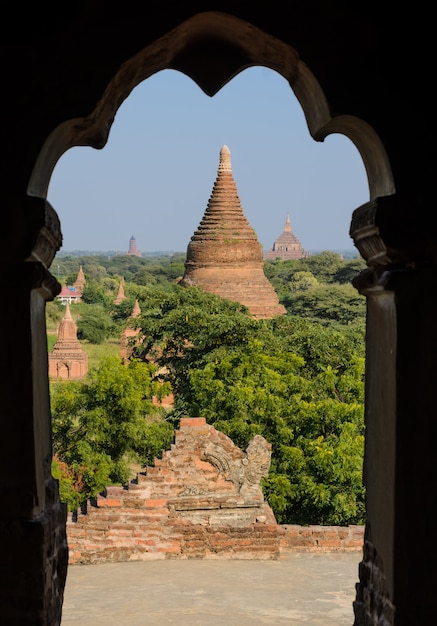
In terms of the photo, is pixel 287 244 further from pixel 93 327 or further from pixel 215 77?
pixel 215 77

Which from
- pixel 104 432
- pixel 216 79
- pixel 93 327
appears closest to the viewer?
pixel 216 79

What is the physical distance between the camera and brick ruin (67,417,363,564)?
10.5 metres

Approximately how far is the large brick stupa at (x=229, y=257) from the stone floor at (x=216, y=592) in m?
27.5

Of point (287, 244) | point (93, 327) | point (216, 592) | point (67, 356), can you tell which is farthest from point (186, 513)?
point (287, 244)

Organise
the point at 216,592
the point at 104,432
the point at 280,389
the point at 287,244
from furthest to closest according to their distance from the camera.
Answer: the point at 287,244
the point at 280,389
the point at 104,432
the point at 216,592

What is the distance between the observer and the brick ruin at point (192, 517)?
1045 centimetres

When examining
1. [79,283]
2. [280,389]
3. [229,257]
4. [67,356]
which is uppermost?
[229,257]

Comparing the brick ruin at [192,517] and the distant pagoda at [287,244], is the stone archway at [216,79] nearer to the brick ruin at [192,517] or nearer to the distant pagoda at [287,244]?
the brick ruin at [192,517]

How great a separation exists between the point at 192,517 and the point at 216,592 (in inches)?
107

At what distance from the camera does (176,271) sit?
80625 millimetres

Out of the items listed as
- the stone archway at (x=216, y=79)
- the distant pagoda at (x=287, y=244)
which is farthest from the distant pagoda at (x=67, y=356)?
the distant pagoda at (x=287, y=244)

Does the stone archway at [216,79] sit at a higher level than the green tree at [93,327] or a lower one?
higher

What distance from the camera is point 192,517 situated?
10773mm

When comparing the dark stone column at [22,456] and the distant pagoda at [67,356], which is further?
the distant pagoda at [67,356]
